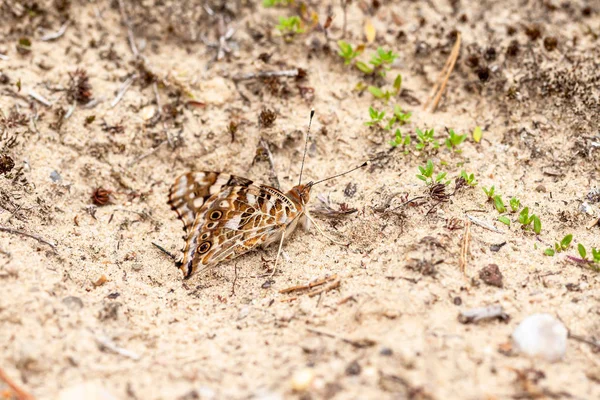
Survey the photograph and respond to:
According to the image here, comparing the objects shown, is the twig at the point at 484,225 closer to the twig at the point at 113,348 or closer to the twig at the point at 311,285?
the twig at the point at 311,285

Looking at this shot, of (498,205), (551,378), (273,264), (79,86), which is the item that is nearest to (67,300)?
(273,264)

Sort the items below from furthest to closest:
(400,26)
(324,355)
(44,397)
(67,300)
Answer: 1. (400,26)
2. (67,300)
3. (324,355)
4. (44,397)

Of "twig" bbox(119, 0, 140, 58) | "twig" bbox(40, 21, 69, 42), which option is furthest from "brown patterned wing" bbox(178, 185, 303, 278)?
"twig" bbox(40, 21, 69, 42)

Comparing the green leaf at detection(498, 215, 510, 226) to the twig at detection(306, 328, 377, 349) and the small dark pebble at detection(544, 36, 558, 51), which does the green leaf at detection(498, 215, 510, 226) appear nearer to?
the twig at detection(306, 328, 377, 349)

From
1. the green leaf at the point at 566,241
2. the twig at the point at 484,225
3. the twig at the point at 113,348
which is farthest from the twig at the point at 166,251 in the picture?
the green leaf at the point at 566,241

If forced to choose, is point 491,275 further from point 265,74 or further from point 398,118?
point 265,74

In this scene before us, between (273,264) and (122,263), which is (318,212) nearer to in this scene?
(273,264)

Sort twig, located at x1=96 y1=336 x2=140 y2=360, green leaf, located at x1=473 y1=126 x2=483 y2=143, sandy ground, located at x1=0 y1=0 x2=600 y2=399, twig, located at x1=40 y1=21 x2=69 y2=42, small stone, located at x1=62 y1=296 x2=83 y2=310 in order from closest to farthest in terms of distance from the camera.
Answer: sandy ground, located at x1=0 y1=0 x2=600 y2=399, twig, located at x1=96 y1=336 x2=140 y2=360, small stone, located at x1=62 y1=296 x2=83 y2=310, green leaf, located at x1=473 y1=126 x2=483 y2=143, twig, located at x1=40 y1=21 x2=69 y2=42
